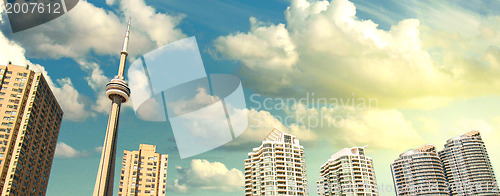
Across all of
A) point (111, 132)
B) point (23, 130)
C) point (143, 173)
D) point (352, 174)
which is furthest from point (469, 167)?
point (23, 130)

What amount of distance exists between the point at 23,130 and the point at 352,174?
105 m

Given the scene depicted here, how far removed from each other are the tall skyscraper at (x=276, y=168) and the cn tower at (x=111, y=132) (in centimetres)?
4936

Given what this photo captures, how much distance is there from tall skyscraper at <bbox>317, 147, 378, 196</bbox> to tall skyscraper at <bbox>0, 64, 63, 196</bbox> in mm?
100521

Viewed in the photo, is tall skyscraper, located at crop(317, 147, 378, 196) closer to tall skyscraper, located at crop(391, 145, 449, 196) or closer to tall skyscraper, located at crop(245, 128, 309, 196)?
tall skyscraper, located at crop(245, 128, 309, 196)

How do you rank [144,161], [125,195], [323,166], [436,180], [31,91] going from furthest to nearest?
[436,180] → [323,166] → [144,161] → [125,195] → [31,91]

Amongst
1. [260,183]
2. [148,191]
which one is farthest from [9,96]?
[260,183]

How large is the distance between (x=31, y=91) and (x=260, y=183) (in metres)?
74.7

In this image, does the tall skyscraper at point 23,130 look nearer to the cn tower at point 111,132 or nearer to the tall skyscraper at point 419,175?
the cn tower at point 111,132

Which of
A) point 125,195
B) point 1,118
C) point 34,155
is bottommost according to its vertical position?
point 125,195

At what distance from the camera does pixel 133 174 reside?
110625 mm

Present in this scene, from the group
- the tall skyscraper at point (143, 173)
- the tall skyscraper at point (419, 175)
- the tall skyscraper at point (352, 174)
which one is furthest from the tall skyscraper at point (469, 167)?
the tall skyscraper at point (143, 173)

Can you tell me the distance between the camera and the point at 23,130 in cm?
9338

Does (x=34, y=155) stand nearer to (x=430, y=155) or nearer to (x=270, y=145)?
(x=270, y=145)

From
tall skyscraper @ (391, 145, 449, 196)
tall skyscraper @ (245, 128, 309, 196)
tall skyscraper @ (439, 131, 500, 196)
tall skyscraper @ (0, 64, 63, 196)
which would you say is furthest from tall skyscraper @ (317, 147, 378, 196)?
tall skyscraper @ (0, 64, 63, 196)
